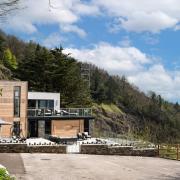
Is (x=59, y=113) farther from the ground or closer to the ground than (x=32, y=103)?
closer to the ground

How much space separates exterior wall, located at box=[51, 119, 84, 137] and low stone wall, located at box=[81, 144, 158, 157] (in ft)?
65.5

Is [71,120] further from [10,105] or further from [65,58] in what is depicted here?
[65,58]

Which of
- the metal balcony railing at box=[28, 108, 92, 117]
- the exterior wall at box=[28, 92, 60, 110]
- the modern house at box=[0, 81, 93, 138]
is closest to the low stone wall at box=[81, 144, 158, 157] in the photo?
the modern house at box=[0, 81, 93, 138]

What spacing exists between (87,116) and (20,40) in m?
84.9

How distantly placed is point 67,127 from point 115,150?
69.7 ft

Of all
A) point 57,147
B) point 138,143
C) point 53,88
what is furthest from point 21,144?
point 53,88

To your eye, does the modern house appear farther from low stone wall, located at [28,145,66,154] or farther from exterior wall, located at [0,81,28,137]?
low stone wall, located at [28,145,66,154]

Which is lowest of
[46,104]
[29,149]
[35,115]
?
[29,149]

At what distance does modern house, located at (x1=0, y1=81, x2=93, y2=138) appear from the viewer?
45.9m

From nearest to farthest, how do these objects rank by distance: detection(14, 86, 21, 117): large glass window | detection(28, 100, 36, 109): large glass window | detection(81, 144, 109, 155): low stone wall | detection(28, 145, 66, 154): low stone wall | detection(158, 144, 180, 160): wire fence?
detection(28, 145, 66, 154): low stone wall → detection(81, 144, 109, 155): low stone wall → detection(158, 144, 180, 160): wire fence → detection(14, 86, 21, 117): large glass window → detection(28, 100, 36, 109): large glass window

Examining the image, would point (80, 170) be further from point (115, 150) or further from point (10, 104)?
point (10, 104)

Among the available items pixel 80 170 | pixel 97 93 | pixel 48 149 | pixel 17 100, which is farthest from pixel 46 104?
pixel 97 93

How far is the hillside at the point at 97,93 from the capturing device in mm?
62844

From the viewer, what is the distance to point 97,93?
108 metres
